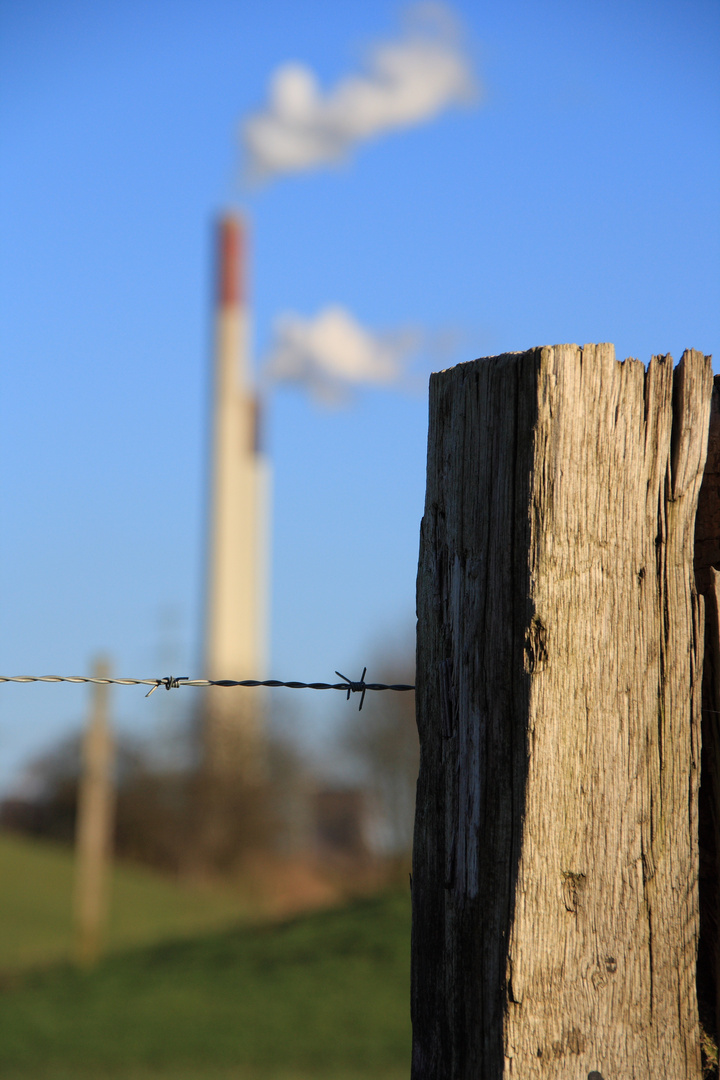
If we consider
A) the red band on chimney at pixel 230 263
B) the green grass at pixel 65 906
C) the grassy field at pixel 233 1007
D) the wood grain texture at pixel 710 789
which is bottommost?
the green grass at pixel 65 906

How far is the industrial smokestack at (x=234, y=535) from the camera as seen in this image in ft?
130

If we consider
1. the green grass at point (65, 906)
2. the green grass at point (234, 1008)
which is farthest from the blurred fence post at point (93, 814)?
the green grass at point (65, 906)

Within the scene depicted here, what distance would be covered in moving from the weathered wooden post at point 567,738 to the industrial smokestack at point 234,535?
37.8m

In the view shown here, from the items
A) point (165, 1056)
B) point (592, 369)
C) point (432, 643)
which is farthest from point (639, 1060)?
point (165, 1056)

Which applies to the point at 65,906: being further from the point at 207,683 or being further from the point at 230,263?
the point at 207,683

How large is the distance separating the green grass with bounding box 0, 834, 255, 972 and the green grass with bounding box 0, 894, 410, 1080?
4.60 metres

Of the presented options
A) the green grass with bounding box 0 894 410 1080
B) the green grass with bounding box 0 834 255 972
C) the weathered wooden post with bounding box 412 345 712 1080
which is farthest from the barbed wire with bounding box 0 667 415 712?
the green grass with bounding box 0 834 255 972

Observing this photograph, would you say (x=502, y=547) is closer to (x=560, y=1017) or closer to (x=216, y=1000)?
(x=560, y=1017)

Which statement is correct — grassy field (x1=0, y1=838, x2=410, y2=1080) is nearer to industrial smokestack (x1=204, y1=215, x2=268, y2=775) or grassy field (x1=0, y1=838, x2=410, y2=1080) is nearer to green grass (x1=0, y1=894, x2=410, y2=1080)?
green grass (x1=0, y1=894, x2=410, y2=1080)

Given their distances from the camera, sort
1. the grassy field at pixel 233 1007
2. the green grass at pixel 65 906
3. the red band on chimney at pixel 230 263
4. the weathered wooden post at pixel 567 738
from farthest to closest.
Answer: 1. the red band on chimney at pixel 230 263
2. the green grass at pixel 65 906
3. the grassy field at pixel 233 1007
4. the weathered wooden post at pixel 567 738

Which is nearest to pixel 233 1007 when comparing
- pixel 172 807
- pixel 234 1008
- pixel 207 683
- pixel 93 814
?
pixel 234 1008

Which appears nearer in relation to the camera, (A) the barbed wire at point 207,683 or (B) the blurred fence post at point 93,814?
(A) the barbed wire at point 207,683

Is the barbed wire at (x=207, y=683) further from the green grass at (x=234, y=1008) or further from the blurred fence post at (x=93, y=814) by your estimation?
the blurred fence post at (x=93, y=814)

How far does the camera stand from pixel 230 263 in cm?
4125
